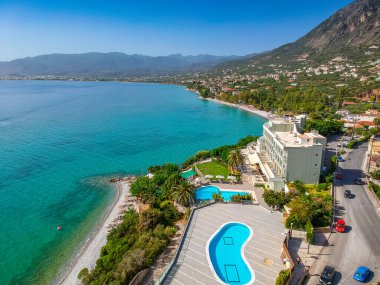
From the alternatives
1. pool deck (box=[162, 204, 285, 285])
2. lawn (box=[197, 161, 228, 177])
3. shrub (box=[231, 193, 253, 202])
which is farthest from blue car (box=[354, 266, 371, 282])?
lawn (box=[197, 161, 228, 177])

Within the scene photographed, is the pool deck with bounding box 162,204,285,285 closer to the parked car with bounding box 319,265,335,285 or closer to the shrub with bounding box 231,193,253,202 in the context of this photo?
the shrub with bounding box 231,193,253,202

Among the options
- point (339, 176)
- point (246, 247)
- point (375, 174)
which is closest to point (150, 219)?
point (246, 247)

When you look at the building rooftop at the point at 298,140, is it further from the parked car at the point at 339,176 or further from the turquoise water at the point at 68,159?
the turquoise water at the point at 68,159

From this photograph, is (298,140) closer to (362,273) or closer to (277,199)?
(277,199)

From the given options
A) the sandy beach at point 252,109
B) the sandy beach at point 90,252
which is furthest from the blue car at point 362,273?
the sandy beach at point 252,109

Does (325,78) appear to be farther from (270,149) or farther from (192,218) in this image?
(192,218)
